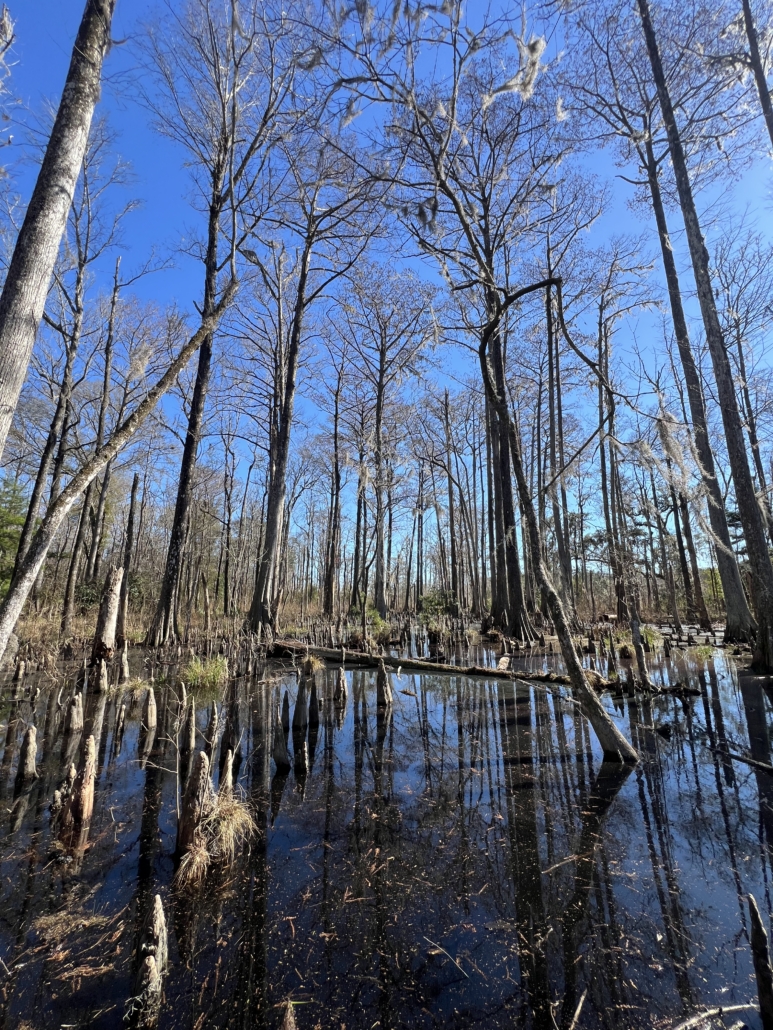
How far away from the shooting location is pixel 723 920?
2.12 m

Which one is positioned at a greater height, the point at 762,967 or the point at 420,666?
the point at 420,666

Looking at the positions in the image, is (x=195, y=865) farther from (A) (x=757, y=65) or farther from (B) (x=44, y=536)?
(A) (x=757, y=65)

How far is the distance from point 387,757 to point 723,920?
2829 millimetres

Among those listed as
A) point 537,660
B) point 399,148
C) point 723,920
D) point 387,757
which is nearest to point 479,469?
point 537,660

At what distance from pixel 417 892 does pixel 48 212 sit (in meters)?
5.01

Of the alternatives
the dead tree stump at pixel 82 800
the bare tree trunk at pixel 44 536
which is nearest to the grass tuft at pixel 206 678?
the dead tree stump at pixel 82 800

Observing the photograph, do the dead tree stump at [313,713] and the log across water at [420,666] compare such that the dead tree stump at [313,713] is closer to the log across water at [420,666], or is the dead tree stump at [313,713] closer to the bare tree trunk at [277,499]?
the log across water at [420,666]

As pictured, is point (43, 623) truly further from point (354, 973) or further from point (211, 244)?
point (354, 973)

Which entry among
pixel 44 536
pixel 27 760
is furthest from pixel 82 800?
pixel 44 536

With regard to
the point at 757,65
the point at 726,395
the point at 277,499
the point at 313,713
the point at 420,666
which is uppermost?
the point at 757,65

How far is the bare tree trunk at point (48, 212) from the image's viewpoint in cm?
277

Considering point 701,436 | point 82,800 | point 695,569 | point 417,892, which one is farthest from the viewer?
point 695,569

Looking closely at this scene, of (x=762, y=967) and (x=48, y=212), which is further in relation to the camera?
(x=48, y=212)

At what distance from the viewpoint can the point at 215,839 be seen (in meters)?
2.69
